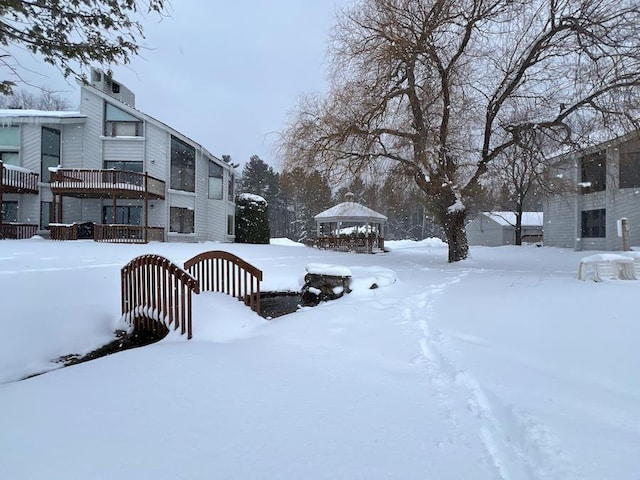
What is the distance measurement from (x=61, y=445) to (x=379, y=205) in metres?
15.4

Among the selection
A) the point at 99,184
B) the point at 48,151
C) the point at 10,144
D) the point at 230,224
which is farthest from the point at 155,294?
the point at 10,144

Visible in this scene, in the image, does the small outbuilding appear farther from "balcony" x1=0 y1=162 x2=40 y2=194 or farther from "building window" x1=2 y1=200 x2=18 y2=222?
"building window" x1=2 y1=200 x2=18 y2=222

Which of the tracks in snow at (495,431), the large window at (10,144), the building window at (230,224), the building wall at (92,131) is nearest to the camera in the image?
the tracks in snow at (495,431)

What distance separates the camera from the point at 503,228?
3512 cm

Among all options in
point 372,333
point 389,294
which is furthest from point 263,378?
point 389,294

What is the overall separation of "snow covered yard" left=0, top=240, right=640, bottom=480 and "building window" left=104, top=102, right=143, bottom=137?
53.5 ft

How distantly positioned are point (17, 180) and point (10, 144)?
3.37 metres

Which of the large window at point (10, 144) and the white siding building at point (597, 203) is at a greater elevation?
the large window at point (10, 144)

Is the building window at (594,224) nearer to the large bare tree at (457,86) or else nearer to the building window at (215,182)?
the large bare tree at (457,86)

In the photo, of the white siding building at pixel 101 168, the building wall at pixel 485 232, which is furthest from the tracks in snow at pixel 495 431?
the building wall at pixel 485 232

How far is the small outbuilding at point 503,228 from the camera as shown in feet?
115

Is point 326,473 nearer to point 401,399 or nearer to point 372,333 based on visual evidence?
point 401,399

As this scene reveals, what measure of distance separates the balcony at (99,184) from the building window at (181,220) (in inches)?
86.4

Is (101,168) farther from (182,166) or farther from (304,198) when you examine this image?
(304,198)
